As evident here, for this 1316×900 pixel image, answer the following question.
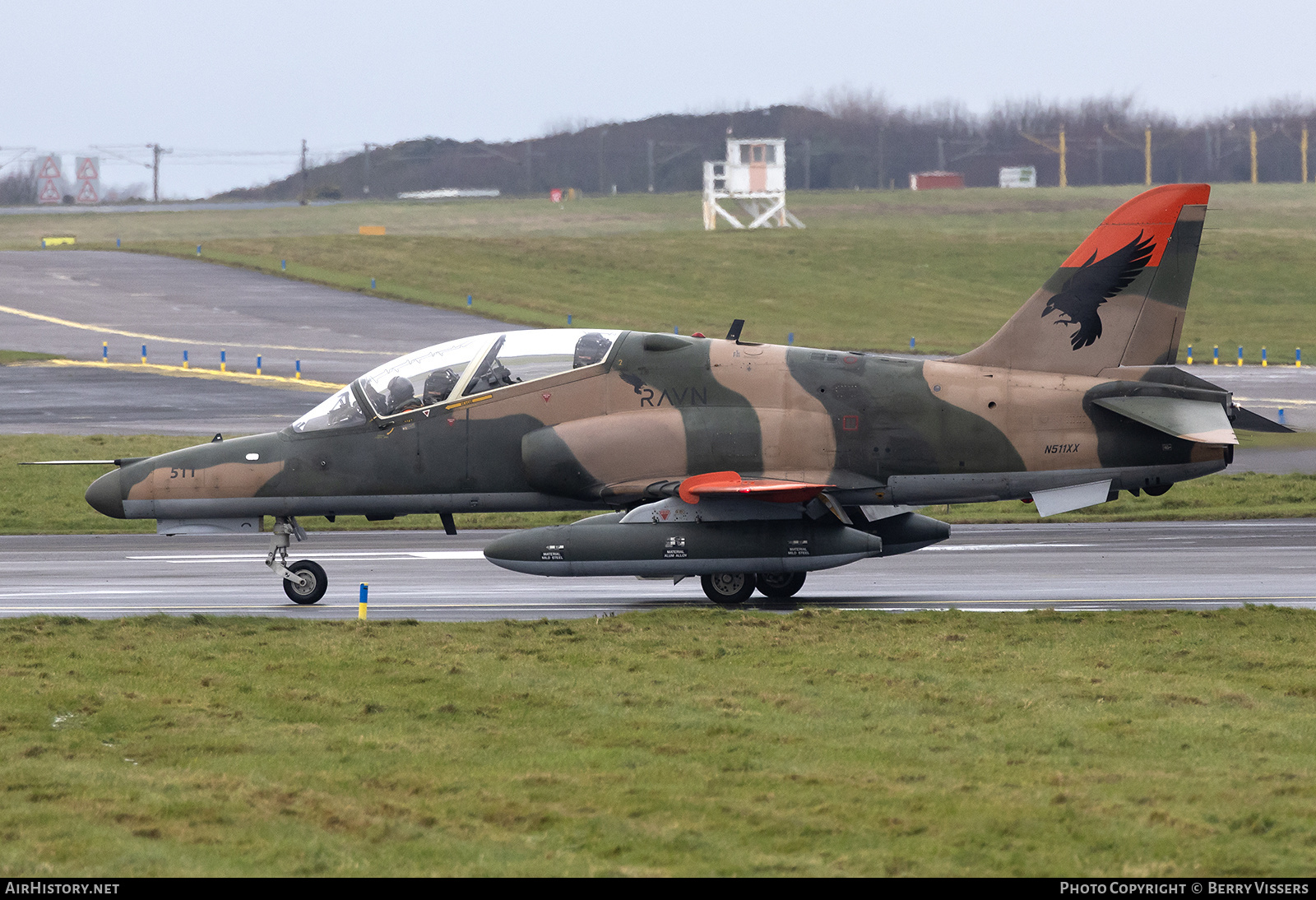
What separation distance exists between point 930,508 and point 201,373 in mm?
30916

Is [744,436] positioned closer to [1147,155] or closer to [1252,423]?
[1252,423]

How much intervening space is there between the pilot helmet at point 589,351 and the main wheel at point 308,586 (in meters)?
4.13

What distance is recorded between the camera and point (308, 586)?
57.6 ft

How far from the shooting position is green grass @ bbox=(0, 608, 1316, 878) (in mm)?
7086

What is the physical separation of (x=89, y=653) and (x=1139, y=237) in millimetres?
12862

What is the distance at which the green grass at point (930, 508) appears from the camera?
26.4 m

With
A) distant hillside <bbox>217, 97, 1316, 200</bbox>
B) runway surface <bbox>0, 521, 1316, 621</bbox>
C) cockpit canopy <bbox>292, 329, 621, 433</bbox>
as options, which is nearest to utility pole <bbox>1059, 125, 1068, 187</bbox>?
distant hillside <bbox>217, 97, 1316, 200</bbox>

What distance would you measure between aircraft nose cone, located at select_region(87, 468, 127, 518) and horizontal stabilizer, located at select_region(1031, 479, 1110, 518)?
1136cm

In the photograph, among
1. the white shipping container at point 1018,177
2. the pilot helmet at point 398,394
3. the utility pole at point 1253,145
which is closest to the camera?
the pilot helmet at point 398,394

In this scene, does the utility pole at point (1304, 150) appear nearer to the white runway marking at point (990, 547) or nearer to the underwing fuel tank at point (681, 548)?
the white runway marking at point (990, 547)

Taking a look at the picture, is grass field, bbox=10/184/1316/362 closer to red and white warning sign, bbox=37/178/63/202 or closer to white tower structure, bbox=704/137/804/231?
white tower structure, bbox=704/137/804/231

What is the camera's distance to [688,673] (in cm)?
1207

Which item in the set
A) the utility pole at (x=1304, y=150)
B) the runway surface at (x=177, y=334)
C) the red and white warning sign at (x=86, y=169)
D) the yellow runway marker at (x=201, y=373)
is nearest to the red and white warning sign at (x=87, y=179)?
the red and white warning sign at (x=86, y=169)

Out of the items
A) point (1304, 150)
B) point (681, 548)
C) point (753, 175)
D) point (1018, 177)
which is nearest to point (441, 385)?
point (681, 548)
